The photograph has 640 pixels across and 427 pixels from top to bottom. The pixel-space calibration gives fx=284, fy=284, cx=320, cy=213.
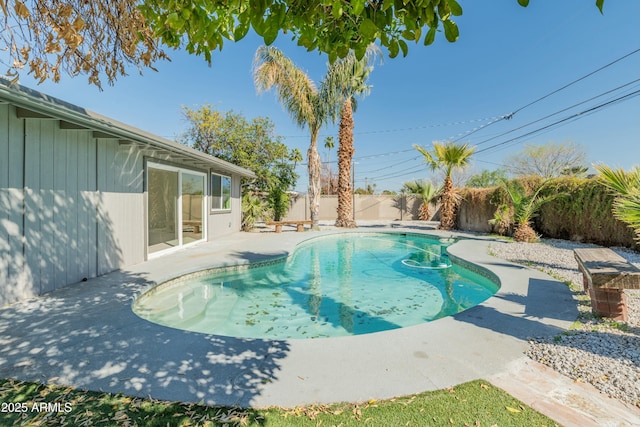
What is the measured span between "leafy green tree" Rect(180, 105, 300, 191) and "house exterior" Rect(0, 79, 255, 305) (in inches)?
315

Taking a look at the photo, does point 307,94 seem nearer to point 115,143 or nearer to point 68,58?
point 115,143

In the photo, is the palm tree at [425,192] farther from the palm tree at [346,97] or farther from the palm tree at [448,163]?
the palm tree at [346,97]

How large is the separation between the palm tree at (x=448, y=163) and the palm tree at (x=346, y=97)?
3.61 m

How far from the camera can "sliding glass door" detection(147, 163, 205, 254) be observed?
349 inches

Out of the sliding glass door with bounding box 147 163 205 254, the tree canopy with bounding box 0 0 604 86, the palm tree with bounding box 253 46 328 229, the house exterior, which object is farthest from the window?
the tree canopy with bounding box 0 0 604 86

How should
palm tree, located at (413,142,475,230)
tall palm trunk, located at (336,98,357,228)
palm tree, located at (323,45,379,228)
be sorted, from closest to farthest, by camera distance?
1. palm tree, located at (413,142,475,230)
2. palm tree, located at (323,45,379,228)
3. tall palm trunk, located at (336,98,357,228)

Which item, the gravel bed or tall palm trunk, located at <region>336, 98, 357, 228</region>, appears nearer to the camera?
the gravel bed

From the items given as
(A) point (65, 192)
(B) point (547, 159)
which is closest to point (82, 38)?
(A) point (65, 192)

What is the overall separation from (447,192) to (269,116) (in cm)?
1046

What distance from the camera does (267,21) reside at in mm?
1358

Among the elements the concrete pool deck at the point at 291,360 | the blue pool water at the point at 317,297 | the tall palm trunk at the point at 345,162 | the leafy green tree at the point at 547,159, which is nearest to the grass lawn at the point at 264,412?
the concrete pool deck at the point at 291,360

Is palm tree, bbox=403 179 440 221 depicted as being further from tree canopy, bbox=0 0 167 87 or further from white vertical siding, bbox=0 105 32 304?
white vertical siding, bbox=0 105 32 304

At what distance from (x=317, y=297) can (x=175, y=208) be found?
19.7 feet

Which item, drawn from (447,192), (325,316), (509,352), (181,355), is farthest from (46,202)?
(447,192)
